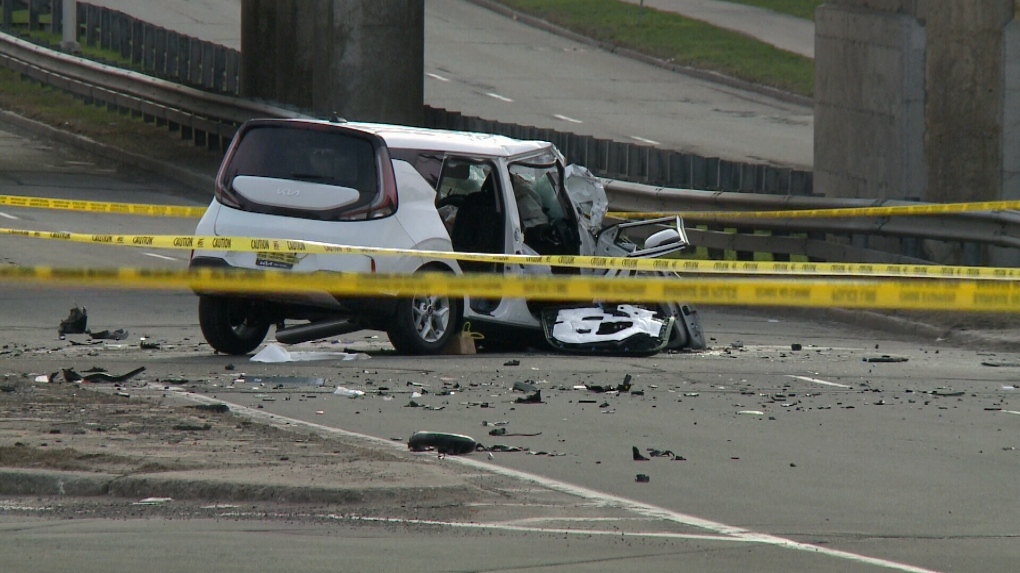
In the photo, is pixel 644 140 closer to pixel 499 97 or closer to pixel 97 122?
pixel 499 97

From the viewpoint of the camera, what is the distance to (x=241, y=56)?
98.3 ft

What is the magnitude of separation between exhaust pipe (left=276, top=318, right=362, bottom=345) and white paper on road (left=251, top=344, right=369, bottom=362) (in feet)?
0.41

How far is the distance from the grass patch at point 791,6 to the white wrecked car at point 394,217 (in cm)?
3592

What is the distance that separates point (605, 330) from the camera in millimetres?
13750

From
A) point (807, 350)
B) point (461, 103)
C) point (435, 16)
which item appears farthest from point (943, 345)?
point (435, 16)

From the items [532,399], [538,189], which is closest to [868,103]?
[538,189]

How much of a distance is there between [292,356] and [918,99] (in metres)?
10.2

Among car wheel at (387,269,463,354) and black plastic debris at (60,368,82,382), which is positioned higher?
car wheel at (387,269,463,354)

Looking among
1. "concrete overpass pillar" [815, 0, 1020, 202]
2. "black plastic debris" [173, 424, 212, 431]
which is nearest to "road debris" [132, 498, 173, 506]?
"black plastic debris" [173, 424, 212, 431]

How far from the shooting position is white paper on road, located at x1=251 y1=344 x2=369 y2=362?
42.9 feet

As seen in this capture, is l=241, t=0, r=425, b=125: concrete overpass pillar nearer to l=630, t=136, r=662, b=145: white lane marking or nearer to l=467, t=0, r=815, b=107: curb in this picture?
l=630, t=136, r=662, b=145: white lane marking

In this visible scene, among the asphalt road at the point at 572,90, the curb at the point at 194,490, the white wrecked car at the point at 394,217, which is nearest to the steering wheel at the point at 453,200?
the white wrecked car at the point at 394,217

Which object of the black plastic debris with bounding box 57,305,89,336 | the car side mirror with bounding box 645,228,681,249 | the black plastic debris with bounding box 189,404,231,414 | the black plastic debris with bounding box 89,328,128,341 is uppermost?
the car side mirror with bounding box 645,228,681,249

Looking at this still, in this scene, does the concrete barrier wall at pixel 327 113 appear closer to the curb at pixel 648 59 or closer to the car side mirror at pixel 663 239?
the car side mirror at pixel 663 239
